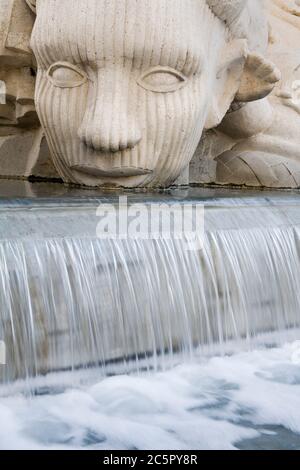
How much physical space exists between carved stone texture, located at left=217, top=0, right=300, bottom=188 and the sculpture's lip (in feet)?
4.13

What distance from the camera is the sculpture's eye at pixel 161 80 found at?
12.5 ft

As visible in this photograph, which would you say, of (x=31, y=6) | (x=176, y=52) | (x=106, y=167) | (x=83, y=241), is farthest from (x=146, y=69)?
(x=83, y=241)

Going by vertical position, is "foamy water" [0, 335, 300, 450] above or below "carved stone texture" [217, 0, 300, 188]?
below

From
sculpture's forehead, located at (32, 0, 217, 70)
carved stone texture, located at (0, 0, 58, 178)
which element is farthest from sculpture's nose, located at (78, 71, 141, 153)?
carved stone texture, located at (0, 0, 58, 178)

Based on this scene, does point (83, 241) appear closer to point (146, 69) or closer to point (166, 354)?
point (166, 354)

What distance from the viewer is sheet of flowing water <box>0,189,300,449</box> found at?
223 cm

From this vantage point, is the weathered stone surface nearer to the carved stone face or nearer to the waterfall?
the carved stone face

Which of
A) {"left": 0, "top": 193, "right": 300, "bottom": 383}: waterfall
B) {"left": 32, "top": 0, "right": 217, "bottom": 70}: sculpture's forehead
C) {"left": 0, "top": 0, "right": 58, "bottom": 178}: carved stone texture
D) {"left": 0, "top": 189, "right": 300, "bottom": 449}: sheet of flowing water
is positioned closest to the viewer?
{"left": 0, "top": 189, "right": 300, "bottom": 449}: sheet of flowing water

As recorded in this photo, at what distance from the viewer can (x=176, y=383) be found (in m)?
2.55

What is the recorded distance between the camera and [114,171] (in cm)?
398

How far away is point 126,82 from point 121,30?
0.25 m

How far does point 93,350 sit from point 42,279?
0.29 metres

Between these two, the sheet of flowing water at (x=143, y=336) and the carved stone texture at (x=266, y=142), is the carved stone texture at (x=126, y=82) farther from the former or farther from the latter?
the carved stone texture at (x=266, y=142)

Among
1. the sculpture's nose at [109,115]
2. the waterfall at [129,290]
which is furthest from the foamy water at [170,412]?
the sculpture's nose at [109,115]
